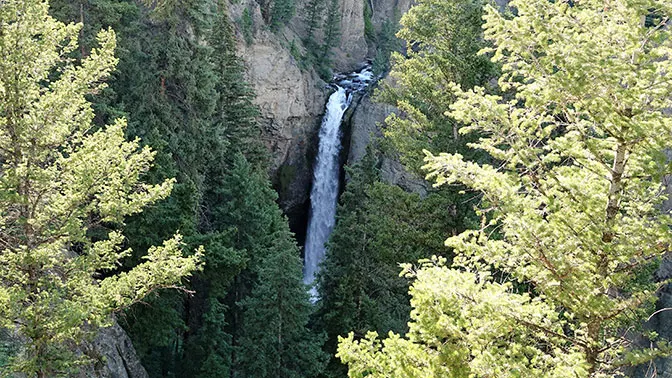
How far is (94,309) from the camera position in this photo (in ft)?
24.7

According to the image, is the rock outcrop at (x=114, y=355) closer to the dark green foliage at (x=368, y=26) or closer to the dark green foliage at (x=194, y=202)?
the dark green foliage at (x=194, y=202)

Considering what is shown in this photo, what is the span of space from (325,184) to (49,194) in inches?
1117

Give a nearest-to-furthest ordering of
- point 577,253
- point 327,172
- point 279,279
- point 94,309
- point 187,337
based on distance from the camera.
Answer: point 577,253 → point 94,309 → point 279,279 → point 187,337 → point 327,172

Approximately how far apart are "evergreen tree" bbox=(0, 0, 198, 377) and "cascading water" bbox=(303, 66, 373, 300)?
23.5 m

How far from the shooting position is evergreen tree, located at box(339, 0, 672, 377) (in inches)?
188

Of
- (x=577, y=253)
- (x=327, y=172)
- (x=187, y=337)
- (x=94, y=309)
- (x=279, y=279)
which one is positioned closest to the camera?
(x=577, y=253)

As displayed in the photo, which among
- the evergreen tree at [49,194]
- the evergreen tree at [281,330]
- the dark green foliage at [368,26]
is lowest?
the evergreen tree at [281,330]

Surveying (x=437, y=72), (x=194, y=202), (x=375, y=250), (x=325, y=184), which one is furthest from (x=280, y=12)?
(x=437, y=72)

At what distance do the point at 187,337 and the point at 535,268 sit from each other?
17526 mm

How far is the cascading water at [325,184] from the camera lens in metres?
33.7

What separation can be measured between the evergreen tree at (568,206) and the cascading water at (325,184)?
26323mm

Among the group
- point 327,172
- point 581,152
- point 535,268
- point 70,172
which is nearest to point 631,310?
point 535,268

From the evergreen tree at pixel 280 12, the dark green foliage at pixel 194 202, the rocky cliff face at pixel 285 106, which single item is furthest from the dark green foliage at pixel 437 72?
the evergreen tree at pixel 280 12

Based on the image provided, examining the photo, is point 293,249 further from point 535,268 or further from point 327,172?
point 327,172
